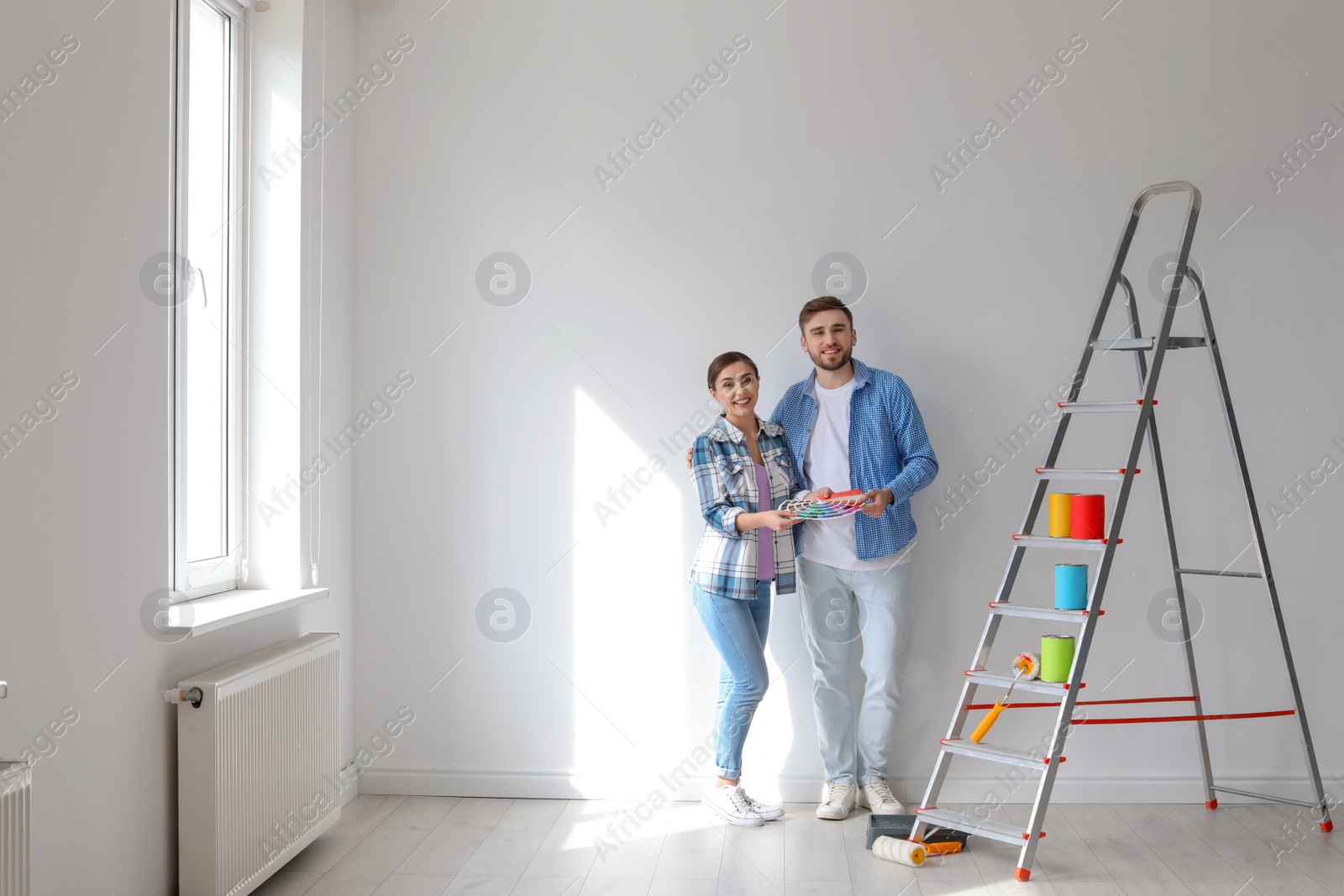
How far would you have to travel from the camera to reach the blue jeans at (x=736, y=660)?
→ 122 inches

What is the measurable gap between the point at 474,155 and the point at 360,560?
154 centimetres

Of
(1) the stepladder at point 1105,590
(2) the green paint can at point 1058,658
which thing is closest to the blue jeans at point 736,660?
(1) the stepladder at point 1105,590

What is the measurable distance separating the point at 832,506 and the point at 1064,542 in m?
0.68

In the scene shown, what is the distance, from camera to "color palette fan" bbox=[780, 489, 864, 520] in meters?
2.91

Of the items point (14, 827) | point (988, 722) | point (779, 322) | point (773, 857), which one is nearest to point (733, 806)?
point (773, 857)

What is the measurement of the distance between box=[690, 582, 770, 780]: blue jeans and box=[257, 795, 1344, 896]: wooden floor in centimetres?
26

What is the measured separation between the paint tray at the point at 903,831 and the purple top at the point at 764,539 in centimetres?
81

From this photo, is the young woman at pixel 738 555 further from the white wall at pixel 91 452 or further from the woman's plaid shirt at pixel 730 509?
the white wall at pixel 91 452

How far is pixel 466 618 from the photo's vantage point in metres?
3.49

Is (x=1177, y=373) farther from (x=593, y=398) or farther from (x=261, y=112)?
(x=261, y=112)

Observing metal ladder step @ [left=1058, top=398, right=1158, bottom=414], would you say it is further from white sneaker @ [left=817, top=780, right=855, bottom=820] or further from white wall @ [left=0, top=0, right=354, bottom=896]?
white wall @ [left=0, top=0, right=354, bottom=896]

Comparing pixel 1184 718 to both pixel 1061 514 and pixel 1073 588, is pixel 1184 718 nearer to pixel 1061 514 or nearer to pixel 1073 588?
pixel 1073 588

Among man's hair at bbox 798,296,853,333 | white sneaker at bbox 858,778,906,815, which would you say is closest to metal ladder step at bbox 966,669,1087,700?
white sneaker at bbox 858,778,906,815

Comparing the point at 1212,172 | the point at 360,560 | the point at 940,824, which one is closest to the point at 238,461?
the point at 360,560
